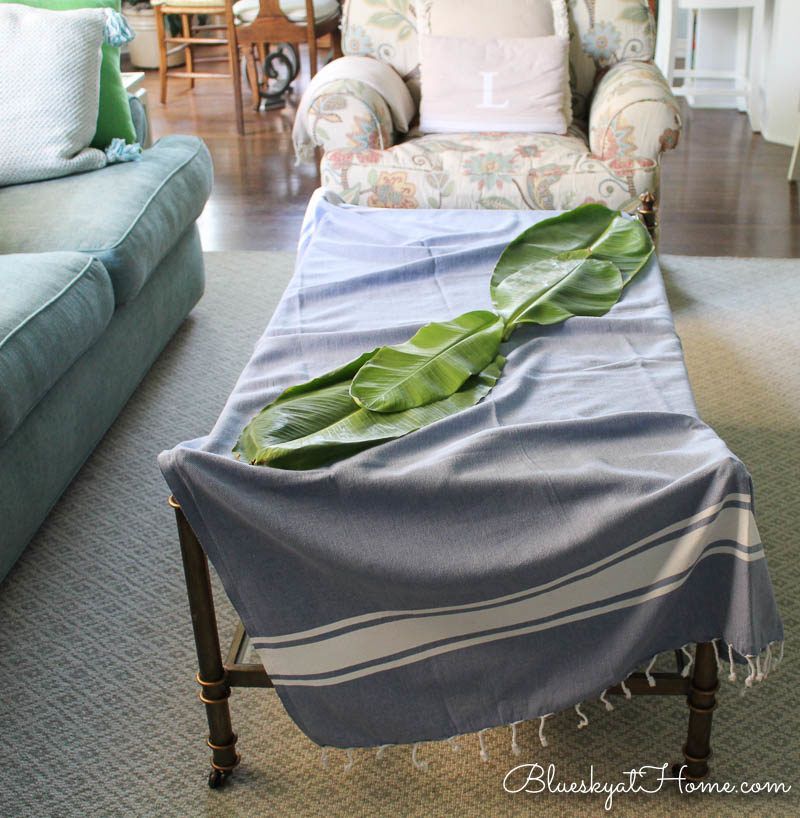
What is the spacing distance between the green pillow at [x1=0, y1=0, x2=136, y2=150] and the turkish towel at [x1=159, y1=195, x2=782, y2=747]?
1.59 m

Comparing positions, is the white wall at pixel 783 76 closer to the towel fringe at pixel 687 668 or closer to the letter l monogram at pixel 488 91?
the letter l monogram at pixel 488 91

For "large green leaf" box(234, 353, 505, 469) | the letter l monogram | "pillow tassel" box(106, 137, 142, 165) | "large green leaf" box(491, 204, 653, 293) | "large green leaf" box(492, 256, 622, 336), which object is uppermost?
the letter l monogram

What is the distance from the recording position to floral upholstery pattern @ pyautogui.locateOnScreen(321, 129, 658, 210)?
256 centimetres

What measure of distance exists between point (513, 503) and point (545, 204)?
1.66 metres

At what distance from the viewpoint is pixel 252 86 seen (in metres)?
5.16

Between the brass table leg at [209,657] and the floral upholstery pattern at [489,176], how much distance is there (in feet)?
5.39

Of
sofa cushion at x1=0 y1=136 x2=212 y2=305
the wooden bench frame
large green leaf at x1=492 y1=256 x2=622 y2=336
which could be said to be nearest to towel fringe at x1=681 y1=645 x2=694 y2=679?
the wooden bench frame

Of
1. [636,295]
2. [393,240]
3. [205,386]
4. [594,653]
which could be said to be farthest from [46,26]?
[594,653]

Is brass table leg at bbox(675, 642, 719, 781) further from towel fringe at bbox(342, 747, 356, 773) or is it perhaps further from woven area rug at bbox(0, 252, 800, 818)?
towel fringe at bbox(342, 747, 356, 773)

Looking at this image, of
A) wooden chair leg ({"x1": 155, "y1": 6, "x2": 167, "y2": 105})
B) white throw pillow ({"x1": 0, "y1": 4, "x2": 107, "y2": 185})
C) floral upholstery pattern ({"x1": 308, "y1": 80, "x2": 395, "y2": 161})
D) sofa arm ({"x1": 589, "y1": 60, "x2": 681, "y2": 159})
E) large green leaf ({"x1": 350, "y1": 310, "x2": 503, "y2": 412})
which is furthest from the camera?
wooden chair leg ({"x1": 155, "y1": 6, "x2": 167, "y2": 105})

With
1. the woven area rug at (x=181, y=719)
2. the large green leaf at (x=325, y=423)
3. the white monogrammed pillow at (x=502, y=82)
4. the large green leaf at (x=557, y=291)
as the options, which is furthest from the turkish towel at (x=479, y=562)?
the white monogrammed pillow at (x=502, y=82)

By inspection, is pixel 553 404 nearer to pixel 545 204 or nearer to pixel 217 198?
pixel 545 204

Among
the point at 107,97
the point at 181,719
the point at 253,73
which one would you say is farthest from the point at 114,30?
the point at 253,73

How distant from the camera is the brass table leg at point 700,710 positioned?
1.20 metres
